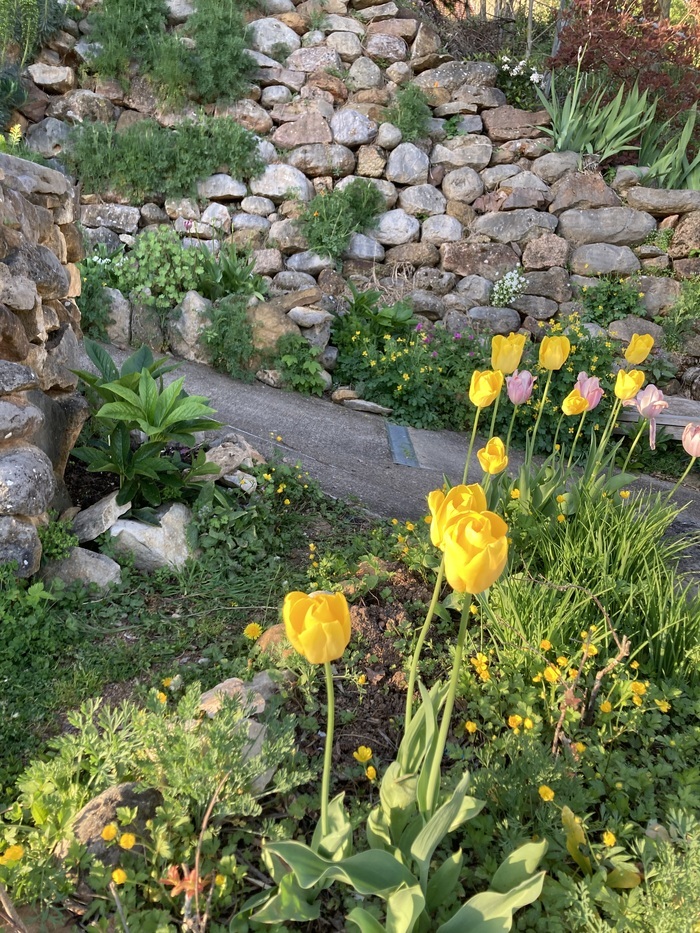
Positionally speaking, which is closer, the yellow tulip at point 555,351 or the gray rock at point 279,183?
the yellow tulip at point 555,351

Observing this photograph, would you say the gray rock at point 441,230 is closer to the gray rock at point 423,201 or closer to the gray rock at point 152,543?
the gray rock at point 423,201

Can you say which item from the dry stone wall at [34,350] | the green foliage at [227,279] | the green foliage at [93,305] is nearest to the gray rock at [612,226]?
the green foliage at [227,279]

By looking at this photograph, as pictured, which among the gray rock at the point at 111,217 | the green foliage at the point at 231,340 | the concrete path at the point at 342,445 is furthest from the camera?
the gray rock at the point at 111,217

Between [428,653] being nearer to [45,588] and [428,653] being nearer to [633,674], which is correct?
[633,674]

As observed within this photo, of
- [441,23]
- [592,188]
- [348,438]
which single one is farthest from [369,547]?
[441,23]

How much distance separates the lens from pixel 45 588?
2.27 meters

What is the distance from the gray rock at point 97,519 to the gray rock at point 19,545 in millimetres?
294

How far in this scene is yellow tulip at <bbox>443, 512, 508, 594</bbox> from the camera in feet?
2.94

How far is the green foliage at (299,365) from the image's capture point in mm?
4836

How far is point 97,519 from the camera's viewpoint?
2531 millimetres

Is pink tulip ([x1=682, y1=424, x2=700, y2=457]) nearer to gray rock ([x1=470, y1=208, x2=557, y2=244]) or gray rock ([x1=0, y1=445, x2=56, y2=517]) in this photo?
gray rock ([x1=0, y1=445, x2=56, y2=517])

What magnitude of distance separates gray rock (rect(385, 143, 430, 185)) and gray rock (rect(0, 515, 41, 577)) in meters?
5.23

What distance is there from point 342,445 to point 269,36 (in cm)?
497

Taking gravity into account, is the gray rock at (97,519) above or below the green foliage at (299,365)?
above
